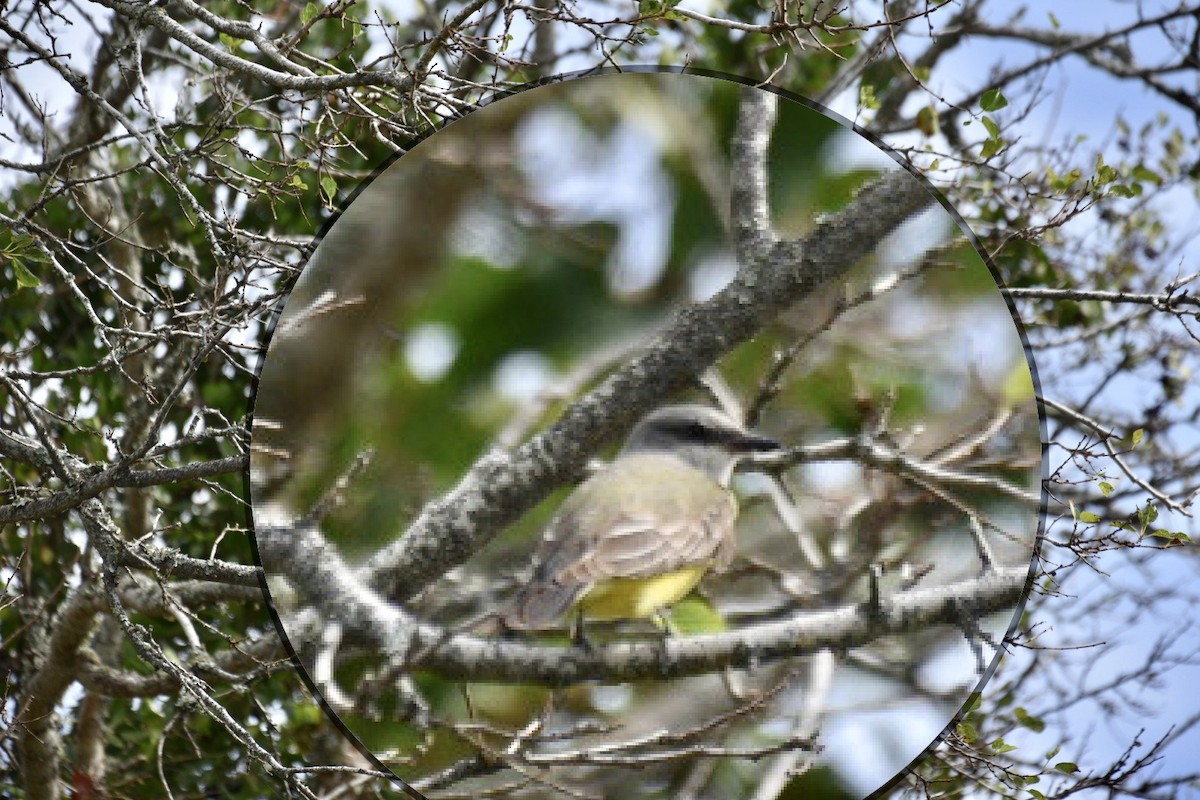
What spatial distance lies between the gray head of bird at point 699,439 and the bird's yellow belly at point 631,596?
150 mm

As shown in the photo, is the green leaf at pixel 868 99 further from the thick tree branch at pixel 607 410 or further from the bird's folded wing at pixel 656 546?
the bird's folded wing at pixel 656 546

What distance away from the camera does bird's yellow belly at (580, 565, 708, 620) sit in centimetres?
152

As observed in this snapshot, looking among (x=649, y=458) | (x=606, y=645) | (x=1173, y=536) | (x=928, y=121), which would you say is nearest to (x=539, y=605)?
(x=606, y=645)

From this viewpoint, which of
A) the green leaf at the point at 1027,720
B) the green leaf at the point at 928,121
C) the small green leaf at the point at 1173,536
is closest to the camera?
the small green leaf at the point at 1173,536

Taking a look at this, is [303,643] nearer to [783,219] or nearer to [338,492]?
[338,492]

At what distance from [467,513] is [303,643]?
0.31m

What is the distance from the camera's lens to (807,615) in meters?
1.56

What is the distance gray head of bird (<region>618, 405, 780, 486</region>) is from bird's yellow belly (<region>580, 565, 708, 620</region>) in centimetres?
15

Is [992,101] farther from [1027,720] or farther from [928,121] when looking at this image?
[1027,720]

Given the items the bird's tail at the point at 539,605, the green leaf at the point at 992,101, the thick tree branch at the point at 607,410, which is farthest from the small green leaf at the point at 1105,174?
the bird's tail at the point at 539,605

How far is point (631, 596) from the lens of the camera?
4.99 ft

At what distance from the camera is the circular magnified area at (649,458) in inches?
60.2

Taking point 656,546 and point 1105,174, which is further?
point 1105,174

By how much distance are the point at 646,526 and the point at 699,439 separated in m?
0.13
